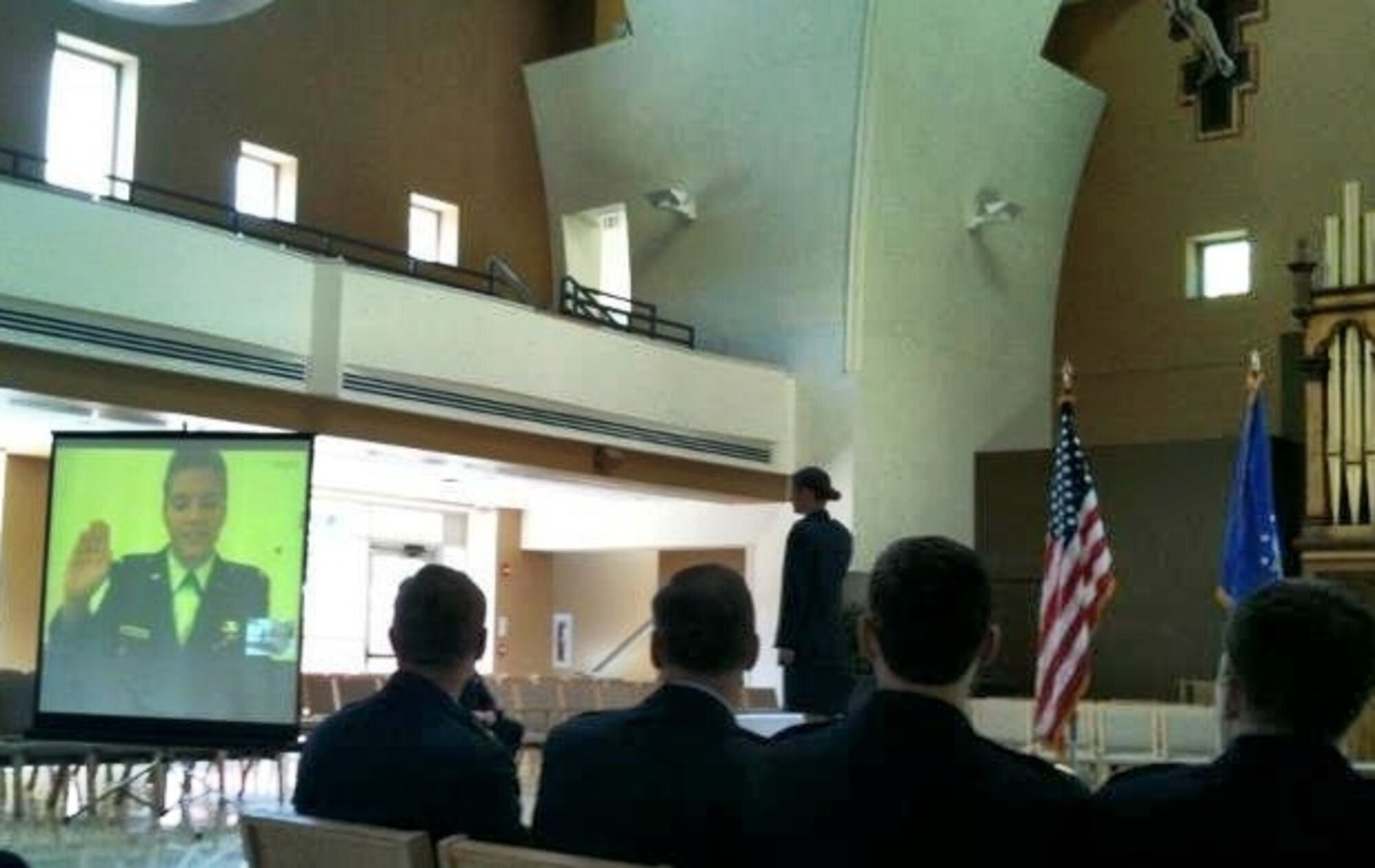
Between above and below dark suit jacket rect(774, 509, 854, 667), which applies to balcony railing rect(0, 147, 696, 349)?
above

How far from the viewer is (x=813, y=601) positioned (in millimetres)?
7012

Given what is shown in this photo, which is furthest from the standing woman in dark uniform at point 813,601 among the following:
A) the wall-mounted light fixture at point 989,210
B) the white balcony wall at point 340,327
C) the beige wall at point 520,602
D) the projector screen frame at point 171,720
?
the beige wall at point 520,602

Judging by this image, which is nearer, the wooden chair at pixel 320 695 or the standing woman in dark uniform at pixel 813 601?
the standing woman in dark uniform at pixel 813 601

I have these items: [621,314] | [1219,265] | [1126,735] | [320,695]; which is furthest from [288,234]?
[1219,265]

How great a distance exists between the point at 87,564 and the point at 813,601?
120 inches

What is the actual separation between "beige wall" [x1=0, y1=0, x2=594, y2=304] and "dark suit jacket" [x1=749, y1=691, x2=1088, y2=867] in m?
12.6

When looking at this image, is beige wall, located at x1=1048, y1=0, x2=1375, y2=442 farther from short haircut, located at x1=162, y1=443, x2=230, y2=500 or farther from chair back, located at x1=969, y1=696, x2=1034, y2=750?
short haircut, located at x1=162, y1=443, x2=230, y2=500

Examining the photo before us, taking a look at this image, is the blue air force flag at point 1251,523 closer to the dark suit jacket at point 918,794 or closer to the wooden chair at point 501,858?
the dark suit jacket at point 918,794

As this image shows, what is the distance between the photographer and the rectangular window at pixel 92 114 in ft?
46.8

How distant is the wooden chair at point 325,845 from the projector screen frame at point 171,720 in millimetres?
4110

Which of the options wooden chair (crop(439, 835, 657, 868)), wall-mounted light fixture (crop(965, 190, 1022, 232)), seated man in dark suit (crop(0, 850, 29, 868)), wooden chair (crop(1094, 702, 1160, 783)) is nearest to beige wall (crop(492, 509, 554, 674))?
wall-mounted light fixture (crop(965, 190, 1022, 232))

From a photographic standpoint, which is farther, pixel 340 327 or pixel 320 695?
pixel 340 327

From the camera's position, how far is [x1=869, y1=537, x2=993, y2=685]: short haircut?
240 centimetres

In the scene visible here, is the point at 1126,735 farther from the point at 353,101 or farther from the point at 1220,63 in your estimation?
the point at 353,101
